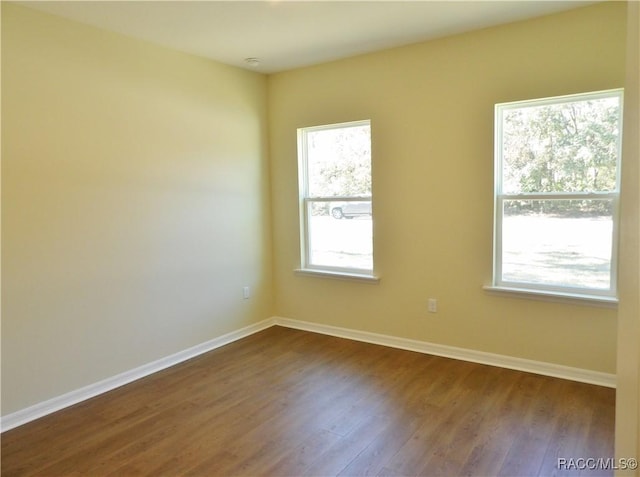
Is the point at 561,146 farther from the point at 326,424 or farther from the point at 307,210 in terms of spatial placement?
the point at 326,424

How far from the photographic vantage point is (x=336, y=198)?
14.0 ft

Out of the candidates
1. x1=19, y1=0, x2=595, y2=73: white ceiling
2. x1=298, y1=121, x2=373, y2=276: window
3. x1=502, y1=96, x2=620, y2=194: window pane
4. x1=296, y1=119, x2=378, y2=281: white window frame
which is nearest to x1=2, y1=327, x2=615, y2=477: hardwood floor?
x1=296, y1=119, x2=378, y2=281: white window frame

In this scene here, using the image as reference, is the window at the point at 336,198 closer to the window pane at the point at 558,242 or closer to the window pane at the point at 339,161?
the window pane at the point at 339,161

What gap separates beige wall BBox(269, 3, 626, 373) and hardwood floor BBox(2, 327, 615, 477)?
0.39 m

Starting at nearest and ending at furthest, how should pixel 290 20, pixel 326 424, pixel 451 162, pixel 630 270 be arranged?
pixel 630 270
pixel 326 424
pixel 290 20
pixel 451 162

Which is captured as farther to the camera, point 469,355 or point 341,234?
point 341,234

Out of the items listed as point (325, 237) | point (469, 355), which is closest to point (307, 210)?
point (325, 237)

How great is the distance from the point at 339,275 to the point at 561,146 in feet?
7.11

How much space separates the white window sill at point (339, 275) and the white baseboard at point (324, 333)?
0.51 m

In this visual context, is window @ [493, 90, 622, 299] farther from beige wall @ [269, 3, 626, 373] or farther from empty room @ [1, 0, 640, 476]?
beige wall @ [269, 3, 626, 373]

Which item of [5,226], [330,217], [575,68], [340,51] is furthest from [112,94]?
[575,68]

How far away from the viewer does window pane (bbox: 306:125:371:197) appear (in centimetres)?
407

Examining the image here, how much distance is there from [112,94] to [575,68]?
3301mm

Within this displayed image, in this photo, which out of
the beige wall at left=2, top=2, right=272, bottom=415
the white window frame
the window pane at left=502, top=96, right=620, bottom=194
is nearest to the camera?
the beige wall at left=2, top=2, right=272, bottom=415
